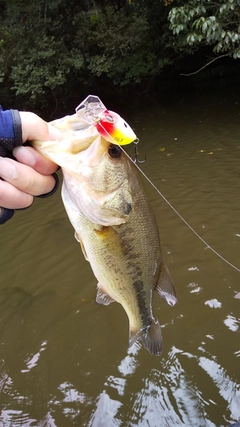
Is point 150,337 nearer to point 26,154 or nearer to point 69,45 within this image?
point 26,154

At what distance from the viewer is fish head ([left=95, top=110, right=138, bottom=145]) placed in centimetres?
161

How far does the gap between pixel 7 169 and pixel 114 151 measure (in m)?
0.48

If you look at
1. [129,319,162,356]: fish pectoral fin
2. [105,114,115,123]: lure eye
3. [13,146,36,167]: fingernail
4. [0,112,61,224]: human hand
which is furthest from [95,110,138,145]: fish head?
[129,319,162,356]: fish pectoral fin

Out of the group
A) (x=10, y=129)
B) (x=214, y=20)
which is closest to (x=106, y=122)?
(x=10, y=129)

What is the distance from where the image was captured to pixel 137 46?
15.5 m

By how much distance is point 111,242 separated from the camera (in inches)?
73.7

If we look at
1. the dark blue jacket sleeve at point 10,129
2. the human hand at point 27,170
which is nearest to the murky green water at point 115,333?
the human hand at point 27,170

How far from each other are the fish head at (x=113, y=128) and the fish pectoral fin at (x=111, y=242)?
442 mm

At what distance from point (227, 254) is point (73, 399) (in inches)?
108

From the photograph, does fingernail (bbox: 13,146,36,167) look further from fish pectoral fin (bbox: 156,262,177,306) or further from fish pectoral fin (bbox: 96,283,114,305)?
fish pectoral fin (bbox: 156,262,177,306)

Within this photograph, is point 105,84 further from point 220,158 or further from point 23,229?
point 23,229

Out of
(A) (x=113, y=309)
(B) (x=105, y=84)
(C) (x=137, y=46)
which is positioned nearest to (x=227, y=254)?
(A) (x=113, y=309)

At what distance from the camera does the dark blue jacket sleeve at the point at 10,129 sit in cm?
148

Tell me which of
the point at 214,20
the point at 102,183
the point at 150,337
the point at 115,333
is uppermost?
the point at 214,20
